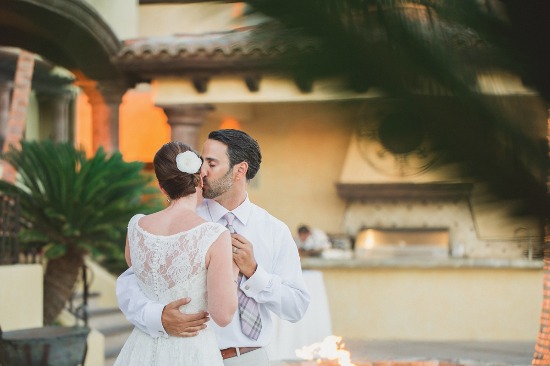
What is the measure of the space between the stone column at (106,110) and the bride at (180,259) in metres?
9.51

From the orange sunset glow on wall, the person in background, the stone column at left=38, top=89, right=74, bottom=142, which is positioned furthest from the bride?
the orange sunset glow on wall

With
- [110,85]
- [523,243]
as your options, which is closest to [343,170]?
[110,85]

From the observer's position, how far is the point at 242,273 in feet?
10.6

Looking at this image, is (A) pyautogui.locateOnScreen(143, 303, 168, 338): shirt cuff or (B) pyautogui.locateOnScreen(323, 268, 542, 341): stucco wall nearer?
(A) pyautogui.locateOnScreen(143, 303, 168, 338): shirt cuff

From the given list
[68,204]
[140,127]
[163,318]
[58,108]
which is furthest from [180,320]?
[140,127]

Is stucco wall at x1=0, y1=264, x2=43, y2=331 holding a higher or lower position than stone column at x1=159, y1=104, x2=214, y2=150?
lower

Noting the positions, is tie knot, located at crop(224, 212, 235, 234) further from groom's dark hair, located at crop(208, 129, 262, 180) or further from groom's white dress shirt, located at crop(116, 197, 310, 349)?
groom's dark hair, located at crop(208, 129, 262, 180)

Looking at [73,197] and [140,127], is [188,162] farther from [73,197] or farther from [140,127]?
[140,127]

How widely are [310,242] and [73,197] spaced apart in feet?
18.0

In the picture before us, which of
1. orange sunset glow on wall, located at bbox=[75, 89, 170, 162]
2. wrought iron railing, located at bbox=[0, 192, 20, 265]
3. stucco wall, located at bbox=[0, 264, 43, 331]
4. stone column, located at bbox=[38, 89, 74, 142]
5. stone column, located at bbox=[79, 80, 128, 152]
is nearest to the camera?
stucco wall, located at bbox=[0, 264, 43, 331]

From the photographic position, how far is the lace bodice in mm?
3131

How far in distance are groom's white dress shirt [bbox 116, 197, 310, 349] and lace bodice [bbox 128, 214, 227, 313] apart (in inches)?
2.6

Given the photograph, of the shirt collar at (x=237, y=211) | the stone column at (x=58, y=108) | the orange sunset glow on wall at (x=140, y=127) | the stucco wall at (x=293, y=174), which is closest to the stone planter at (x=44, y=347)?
the shirt collar at (x=237, y=211)

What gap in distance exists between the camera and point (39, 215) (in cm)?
888
